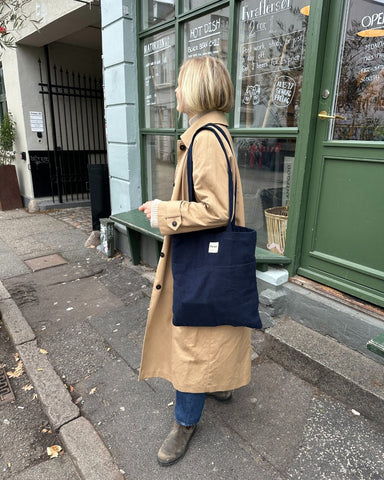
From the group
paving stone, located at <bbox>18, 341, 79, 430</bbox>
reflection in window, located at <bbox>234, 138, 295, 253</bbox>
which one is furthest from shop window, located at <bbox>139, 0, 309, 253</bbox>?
paving stone, located at <bbox>18, 341, 79, 430</bbox>

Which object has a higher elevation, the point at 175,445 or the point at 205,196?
the point at 205,196

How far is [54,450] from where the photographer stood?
7.06 feet

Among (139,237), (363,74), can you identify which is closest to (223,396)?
(363,74)

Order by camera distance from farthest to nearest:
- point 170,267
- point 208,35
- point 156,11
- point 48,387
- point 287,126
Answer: point 156,11
point 208,35
point 287,126
point 48,387
point 170,267

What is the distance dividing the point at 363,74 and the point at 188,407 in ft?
8.38

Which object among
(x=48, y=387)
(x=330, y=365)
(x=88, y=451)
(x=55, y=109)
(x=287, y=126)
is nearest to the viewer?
(x=88, y=451)

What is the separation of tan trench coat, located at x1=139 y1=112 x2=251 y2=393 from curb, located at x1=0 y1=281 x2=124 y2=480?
0.51 m

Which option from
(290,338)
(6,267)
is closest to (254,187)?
(290,338)

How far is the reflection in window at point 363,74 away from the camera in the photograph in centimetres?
252

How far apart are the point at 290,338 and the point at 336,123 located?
172cm

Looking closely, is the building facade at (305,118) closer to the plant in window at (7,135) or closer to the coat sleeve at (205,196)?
the coat sleeve at (205,196)

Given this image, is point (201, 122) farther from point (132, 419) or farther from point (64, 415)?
point (64, 415)

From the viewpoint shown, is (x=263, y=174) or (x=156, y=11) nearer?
Result: (x=263, y=174)

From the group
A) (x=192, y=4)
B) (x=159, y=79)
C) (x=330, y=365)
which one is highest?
(x=192, y=4)
